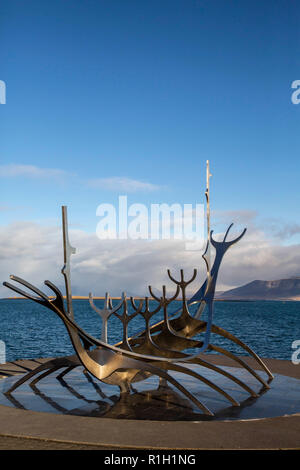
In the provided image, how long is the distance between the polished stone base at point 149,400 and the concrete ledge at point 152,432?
69cm

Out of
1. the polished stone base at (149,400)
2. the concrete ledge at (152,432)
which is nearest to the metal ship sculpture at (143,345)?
the polished stone base at (149,400)

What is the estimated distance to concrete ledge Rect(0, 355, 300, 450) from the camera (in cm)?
941

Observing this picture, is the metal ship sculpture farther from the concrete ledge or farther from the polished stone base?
the concrete ledge

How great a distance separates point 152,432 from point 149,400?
10.8 feet

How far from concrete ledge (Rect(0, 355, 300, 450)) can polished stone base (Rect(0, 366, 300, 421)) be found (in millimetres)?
695

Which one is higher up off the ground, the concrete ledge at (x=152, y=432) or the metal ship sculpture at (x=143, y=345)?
the metal ship sculpture at (x=143, y=345)

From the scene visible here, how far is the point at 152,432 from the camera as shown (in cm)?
1015

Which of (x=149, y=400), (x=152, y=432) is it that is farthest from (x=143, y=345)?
(x=152, y=432)

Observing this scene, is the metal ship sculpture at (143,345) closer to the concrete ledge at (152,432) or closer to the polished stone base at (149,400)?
the polished stone base at (149,400)

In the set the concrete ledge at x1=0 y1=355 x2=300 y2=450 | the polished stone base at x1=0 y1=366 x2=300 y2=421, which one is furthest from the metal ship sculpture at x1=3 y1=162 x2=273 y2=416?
the concrete ledge at x1=0 y1=355 x2=300 y2=450

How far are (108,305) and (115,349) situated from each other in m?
3.07

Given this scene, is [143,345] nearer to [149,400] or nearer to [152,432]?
[149,400]

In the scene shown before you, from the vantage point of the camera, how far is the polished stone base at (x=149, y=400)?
39.3ft
